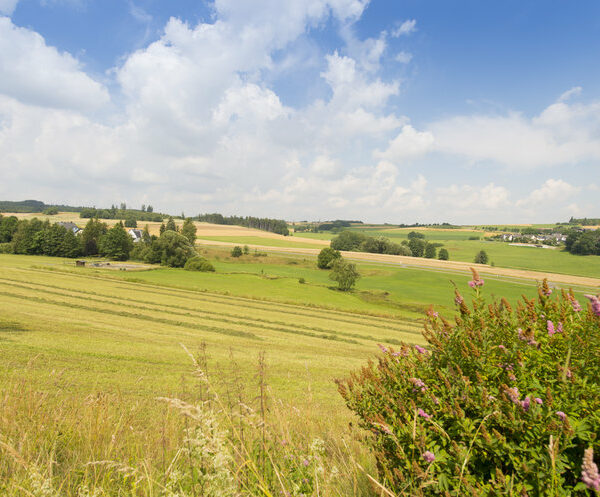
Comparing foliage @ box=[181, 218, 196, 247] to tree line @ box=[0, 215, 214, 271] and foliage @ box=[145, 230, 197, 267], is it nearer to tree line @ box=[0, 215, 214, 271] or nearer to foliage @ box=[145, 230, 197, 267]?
tree line @ box=[0, 215, 214, 271]

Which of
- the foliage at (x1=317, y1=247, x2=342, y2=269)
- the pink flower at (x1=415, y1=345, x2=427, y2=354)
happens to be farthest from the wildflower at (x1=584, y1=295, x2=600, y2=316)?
the foliage at (x1=317, y1=247, x2=342, y2=269)

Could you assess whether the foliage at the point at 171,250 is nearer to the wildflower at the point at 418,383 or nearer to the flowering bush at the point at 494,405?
the flowering bush at the point at 494,405

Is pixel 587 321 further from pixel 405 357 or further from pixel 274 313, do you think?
pixel 274 313

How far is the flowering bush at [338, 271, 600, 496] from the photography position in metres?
2.27

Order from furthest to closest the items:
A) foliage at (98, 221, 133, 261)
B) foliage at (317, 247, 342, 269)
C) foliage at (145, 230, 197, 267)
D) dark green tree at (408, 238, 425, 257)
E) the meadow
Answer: dark green tree at (408, 238, 425, 257) < foliage at (317, 247, 342, 269) < foliage at (98, 221, 133, 261) < foliage at (145, 230, 197, 267) < the meadow

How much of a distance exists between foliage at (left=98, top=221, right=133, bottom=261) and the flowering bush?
9476 cm

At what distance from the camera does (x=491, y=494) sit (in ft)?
7.67

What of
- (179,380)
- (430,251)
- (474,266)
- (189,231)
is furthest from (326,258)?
(179,380)

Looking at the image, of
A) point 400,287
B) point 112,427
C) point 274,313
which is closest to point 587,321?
point 112,427

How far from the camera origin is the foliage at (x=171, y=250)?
79.1 m

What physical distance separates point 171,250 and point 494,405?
83000 millimetres

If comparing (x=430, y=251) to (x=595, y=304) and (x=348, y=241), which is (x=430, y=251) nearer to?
(x=348, y=241)

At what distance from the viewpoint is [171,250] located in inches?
3135

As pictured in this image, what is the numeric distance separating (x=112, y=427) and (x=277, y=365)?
11.7 m
